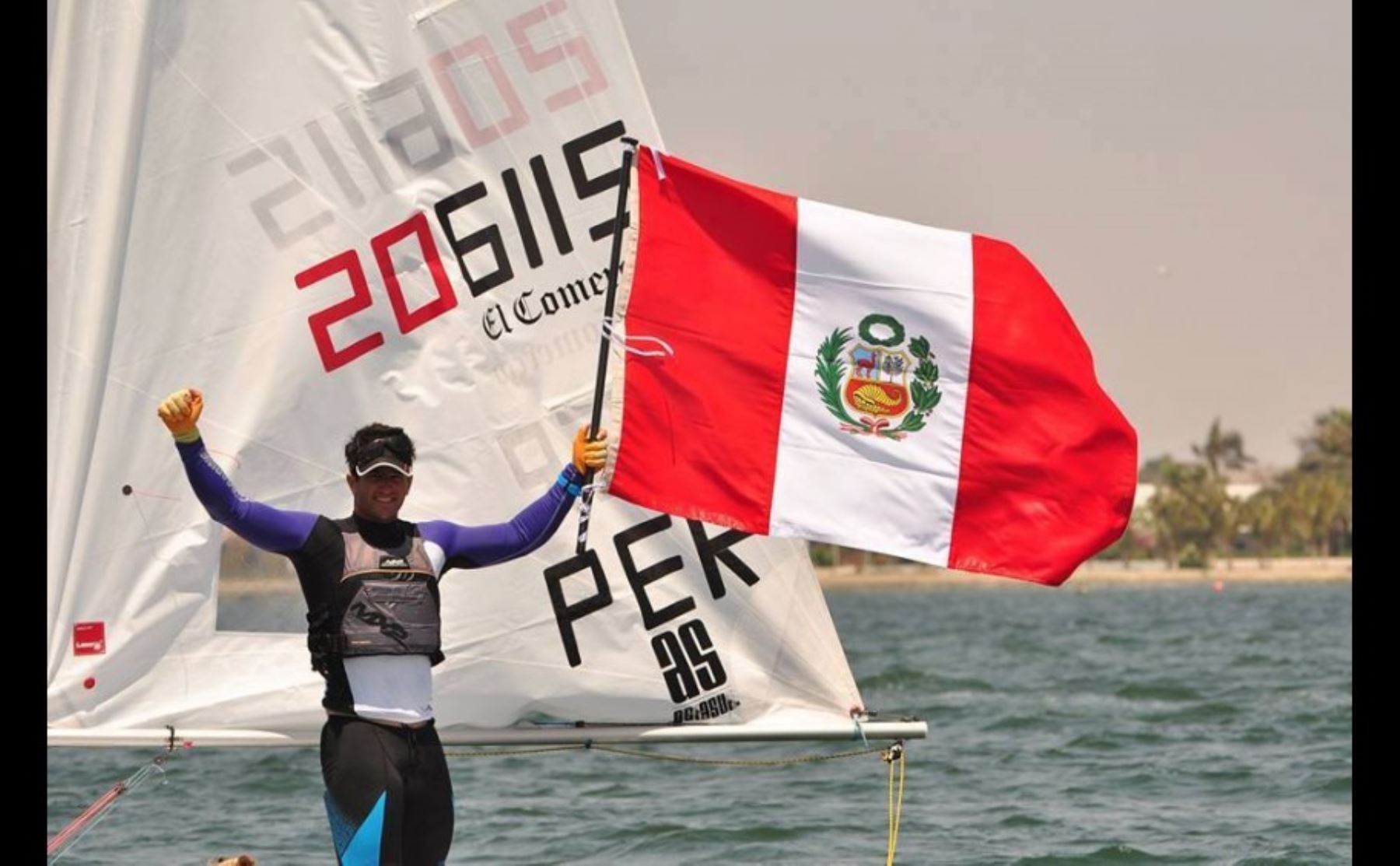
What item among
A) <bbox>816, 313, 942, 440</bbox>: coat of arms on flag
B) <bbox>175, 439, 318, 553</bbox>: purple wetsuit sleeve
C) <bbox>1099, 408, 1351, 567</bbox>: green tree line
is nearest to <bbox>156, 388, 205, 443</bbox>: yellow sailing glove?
<bbox>175, 439, 318, 553</bbox>: purple wetsuit sleeve

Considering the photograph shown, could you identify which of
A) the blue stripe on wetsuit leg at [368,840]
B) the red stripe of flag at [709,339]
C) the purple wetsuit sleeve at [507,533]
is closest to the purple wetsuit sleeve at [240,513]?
the purple wetsuit sleeve at [507,533]

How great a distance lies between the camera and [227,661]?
27.6 ft

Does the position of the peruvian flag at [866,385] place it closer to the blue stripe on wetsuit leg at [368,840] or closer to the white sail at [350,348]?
the white sail at [350,348]

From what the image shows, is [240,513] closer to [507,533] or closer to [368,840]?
[507,533]

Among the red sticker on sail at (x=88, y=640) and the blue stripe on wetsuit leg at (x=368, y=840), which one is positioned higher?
the red sticker on sail at (x=88, y=640)

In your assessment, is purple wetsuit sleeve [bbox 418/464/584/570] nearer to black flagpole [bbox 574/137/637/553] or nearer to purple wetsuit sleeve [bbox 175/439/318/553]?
black flagpole [bbox 574/137/637/553]

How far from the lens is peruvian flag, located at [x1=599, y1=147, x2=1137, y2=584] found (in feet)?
26.0

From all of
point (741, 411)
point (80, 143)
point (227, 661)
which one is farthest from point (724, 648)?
point (80, 143)

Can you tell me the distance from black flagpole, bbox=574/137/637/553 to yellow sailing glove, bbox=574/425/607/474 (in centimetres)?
3

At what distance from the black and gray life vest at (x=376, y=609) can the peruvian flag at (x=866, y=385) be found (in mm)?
1158

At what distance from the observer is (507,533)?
741 cm

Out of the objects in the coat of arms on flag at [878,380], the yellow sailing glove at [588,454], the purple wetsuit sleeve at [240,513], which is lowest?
the purple wetsuit sleeve at [240,513]

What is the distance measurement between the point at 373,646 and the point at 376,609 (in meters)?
0.12

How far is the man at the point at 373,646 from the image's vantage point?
23.0 ft
